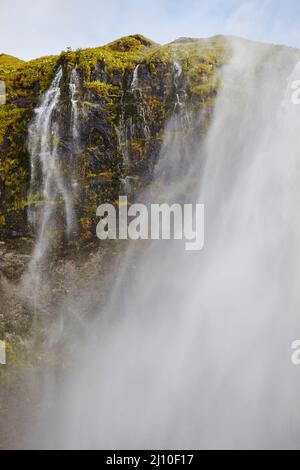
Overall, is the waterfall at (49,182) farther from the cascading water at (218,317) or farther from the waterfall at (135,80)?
the cascading water at (218,317)

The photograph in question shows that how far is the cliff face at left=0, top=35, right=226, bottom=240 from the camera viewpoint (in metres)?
21.7

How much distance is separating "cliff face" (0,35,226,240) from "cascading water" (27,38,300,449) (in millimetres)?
1335

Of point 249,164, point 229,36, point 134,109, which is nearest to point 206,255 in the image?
point 249,164

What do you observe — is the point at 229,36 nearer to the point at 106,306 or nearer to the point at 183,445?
the point at 106,306

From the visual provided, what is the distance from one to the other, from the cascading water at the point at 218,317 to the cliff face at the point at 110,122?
1.33m

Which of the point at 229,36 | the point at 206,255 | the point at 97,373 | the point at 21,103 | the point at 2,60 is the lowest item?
the point at 97,373

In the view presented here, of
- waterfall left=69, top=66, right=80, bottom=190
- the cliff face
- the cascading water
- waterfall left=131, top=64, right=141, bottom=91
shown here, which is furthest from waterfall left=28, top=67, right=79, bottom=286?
the cascading water

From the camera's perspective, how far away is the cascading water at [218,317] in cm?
1841

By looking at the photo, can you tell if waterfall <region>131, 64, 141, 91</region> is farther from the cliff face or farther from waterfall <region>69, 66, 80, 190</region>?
waterfall <region>69, 66, 80, 190</region>

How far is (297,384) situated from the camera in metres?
18.5

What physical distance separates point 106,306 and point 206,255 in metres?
5.72

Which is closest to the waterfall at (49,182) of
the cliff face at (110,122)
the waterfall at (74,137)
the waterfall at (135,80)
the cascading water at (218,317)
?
the waterfall at (74,137)

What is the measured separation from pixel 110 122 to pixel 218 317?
37.0 ft

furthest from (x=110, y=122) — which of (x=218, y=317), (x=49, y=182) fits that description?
(x=218, y=317)
